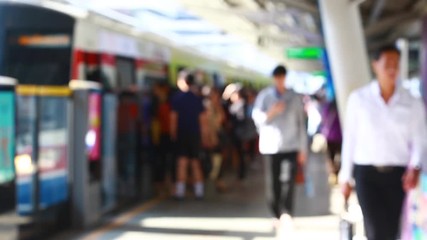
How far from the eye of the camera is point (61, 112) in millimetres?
9086

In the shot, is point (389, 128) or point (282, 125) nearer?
point (389, 128)

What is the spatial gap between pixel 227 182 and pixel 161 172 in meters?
2.11

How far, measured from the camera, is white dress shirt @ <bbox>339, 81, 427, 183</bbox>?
201 inches

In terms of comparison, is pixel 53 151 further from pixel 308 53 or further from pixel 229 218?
pixel 308 53

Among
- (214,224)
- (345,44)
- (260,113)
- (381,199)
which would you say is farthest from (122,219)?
(381,199)

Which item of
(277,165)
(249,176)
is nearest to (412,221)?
(277,165)

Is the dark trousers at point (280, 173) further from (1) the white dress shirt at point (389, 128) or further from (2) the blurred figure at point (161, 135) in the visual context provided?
(2) the blurred figure at point (161, 135)

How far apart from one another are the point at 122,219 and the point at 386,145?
560cm

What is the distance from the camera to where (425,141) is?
5.00 m

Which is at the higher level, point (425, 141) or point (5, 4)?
point (5, 4)

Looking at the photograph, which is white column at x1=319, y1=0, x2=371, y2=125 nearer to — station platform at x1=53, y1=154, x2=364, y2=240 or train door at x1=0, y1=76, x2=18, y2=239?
station platform at x1=53, y1=154, x2=364, y2=240

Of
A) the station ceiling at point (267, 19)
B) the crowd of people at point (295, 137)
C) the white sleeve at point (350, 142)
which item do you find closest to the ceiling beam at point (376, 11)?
the station ceiling at point (267, 19)

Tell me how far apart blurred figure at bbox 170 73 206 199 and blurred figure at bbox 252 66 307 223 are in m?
3.13

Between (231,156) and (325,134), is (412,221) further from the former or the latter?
(231,156)
